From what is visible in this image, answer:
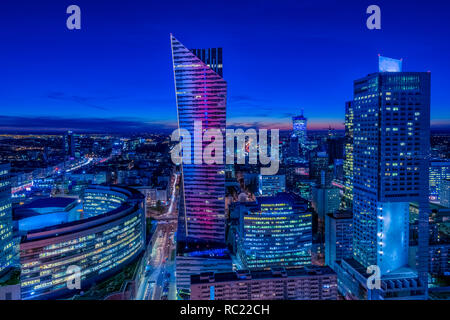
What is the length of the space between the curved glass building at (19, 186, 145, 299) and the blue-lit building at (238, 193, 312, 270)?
457cm

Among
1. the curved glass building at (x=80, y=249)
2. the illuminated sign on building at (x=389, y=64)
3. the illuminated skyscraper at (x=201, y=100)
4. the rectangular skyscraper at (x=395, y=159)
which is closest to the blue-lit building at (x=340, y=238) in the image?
the rectangular skyscraper at (x=395, y=159)

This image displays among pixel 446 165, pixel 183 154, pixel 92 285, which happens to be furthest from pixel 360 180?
pixel 446 165

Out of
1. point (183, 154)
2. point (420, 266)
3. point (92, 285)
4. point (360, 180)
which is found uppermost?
point (183, 154)

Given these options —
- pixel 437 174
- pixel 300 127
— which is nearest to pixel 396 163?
pixel 437 174

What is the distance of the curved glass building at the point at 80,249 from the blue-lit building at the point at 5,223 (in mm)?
833

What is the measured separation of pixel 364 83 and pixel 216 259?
312 inches

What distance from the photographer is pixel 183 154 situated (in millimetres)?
14312

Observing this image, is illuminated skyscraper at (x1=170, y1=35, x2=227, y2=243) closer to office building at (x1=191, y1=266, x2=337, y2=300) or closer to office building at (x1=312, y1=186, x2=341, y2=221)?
office building at (x1=191, y1=266, x2=337, y2=300)

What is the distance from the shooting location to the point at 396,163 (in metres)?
10.1

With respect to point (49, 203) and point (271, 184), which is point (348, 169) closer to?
point (271, 184)

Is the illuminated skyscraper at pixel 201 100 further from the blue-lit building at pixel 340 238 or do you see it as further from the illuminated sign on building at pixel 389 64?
the illuminated sign on building at pixel 389 64

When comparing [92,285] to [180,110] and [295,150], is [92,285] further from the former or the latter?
[295,150]

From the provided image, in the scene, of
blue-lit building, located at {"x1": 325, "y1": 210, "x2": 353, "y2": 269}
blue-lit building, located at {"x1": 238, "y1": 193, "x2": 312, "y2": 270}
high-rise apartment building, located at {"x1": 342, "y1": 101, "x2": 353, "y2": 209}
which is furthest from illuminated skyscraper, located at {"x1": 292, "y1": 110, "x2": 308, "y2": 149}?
blue-lit building, located at {"x1": 325, "y1": 210, "x2": 353, "y2": 269}

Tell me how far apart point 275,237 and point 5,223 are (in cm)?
1014
